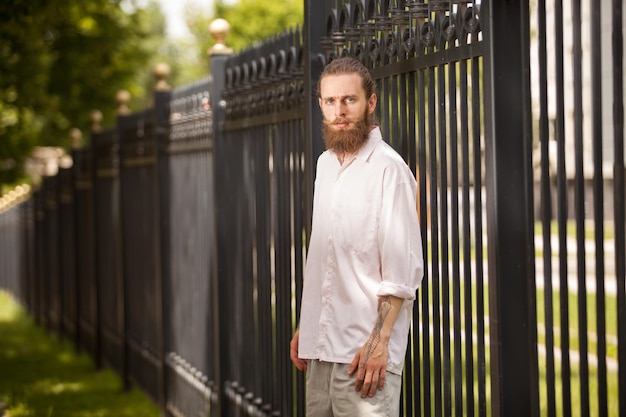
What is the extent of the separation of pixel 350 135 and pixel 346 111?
0.09m

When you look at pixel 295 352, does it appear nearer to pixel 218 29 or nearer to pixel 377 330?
pixel 377 330

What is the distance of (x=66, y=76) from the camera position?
20.1 meters

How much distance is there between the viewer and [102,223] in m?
11.7

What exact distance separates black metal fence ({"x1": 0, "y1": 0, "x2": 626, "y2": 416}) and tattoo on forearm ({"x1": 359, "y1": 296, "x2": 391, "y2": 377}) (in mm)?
272

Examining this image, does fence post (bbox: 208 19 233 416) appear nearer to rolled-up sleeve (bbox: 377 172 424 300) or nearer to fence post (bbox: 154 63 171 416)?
fence post (bbox: 154 63 171 416)

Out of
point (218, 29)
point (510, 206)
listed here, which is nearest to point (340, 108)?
point (510, 206)

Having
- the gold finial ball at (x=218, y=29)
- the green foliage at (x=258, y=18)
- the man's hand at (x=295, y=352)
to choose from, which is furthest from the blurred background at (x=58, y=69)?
the green foliage at (x=258, y=18)

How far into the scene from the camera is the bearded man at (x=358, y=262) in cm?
362

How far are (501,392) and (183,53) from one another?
9078cm

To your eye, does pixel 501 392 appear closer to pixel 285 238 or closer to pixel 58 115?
pixel 285 238

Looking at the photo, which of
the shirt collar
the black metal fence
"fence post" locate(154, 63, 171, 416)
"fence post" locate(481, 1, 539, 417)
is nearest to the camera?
the black metal fence

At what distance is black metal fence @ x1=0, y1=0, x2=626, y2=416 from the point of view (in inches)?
128

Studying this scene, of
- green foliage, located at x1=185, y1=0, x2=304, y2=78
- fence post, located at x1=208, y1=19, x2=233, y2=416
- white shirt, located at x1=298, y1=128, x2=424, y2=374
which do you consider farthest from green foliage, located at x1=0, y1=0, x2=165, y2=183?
green foliage, located at x1=185, y1=0, x2=304, y2=78

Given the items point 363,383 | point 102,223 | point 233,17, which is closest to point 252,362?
point 363,383
